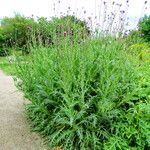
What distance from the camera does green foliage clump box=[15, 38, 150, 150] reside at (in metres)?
5.05

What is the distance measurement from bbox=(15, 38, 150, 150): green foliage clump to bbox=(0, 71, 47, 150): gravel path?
17 cm

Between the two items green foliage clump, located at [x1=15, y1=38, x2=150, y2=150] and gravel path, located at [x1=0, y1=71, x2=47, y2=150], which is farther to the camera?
gravel path, located at [x1=0, y1=71, x2=47, y2=150]

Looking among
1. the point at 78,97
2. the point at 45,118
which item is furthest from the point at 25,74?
the point at 78,97

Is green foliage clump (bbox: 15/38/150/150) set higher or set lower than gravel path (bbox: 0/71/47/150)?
higher

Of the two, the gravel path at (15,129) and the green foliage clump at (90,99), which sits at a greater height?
the green foliage clump at (90,99)

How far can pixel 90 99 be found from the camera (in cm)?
516

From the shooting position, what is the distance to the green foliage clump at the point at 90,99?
5047 mm

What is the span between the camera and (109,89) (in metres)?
5.18

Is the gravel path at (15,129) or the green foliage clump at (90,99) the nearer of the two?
the green foliage clump at (90,99)

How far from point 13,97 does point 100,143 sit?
2.94m

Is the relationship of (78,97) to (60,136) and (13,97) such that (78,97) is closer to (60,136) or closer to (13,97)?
(60,136)

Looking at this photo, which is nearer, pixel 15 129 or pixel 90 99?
pixel 90 99

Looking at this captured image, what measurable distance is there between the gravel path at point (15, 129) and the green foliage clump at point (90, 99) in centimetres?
17

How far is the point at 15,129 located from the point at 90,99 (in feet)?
4.51
